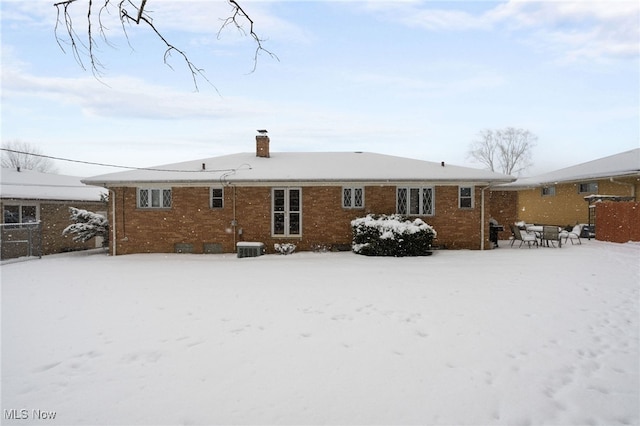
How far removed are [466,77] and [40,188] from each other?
20204 millimetres

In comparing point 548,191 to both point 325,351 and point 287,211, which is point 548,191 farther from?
point 325,351

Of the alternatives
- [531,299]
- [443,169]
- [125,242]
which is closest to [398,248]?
[443,169]

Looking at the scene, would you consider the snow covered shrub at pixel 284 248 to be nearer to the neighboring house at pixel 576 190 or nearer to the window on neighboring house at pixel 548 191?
the neighboring house at pixel 576 190

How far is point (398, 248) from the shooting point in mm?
12602

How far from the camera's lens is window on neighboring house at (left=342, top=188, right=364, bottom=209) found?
14203mm

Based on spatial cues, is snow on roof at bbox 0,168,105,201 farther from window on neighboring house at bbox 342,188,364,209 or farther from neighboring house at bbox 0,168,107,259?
window on neighboring house at bbox 342,188,364,209

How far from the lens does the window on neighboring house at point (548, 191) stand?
74.8 ft

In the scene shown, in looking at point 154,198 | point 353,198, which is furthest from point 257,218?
point 154,198

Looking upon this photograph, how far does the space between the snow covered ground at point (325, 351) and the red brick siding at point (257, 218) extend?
568 centimetres

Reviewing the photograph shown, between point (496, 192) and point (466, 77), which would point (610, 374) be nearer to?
point (466, 77)

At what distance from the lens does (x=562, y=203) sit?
22016 millimetres

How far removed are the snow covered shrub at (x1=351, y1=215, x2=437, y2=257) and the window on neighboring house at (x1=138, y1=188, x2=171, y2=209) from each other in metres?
7.94

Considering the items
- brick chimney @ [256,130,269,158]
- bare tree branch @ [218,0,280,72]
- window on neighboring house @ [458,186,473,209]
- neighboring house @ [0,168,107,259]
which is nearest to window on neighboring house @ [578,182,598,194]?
window on neighboring house @ [458,186,473,209]

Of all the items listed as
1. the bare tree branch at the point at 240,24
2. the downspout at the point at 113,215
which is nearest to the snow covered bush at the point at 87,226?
the downspout at the point at 113,215
